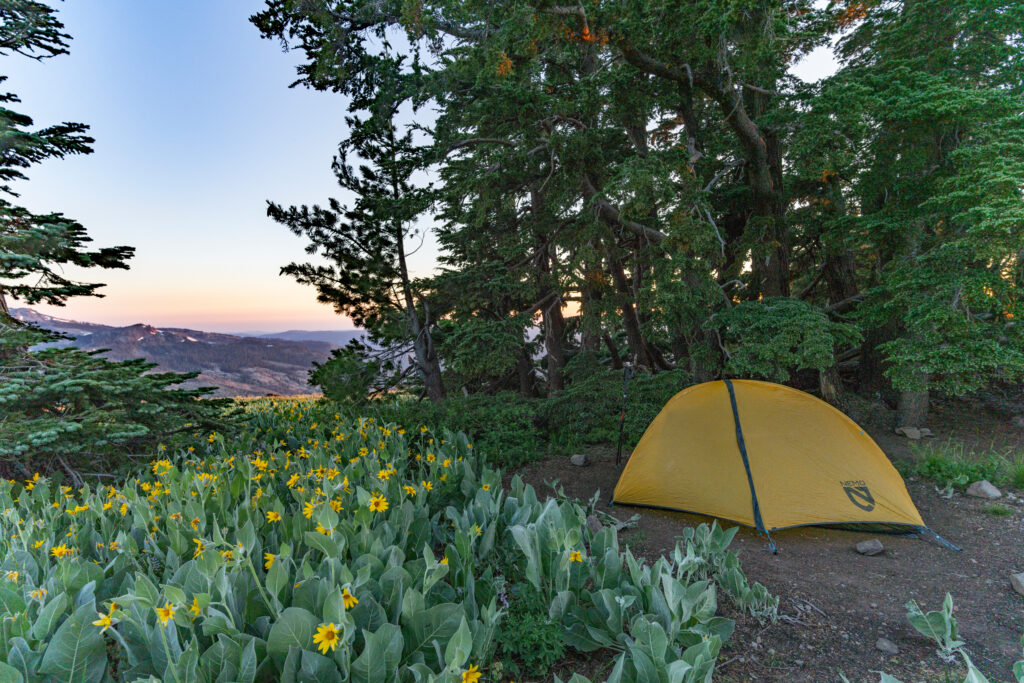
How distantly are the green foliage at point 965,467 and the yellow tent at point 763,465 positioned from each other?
1.68 metres

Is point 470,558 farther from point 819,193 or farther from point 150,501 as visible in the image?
point 819,193

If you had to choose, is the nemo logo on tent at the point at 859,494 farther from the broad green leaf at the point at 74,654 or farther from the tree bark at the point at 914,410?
the broad green leaf at the point at 74,654

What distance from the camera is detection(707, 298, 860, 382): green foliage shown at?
586cm

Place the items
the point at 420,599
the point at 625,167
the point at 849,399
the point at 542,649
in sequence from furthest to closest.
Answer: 1. the point at 849,399
2. the point at 625,167
3. the point at 542,649
4. the point at 420,599

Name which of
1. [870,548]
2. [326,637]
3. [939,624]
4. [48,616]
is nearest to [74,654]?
[48,616]

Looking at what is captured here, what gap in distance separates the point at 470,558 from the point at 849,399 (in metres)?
8.40

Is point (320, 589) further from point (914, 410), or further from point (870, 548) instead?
point (914, 410)

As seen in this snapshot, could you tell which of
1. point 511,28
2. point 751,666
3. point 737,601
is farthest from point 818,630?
point 511,28

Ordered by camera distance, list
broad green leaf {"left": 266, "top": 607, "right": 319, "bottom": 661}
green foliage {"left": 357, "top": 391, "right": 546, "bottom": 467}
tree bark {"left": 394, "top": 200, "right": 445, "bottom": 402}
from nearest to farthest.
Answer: broad green leaf {"left": 266, "top": 607, "right": 319, "bottom": 661} < green foliage {"left": 357, "top": 391, "right": 546, "bottom": 467} < tree bark {"left": 394, "top": 200, "right": 445, "bottom": 402}

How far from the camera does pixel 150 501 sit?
3404 mm

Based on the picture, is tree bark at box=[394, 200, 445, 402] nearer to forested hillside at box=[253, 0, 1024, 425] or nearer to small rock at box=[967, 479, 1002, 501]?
forested hillside at box=[253, 0, 1024, 425]

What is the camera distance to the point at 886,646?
279cm

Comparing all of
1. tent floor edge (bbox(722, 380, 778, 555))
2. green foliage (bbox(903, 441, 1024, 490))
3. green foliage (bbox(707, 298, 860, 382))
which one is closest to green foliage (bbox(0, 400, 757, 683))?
tent floor edge (bbox(722, 380, 778, 555))

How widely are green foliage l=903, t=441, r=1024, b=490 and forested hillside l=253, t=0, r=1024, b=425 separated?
Answer: 848 millimetres
